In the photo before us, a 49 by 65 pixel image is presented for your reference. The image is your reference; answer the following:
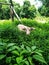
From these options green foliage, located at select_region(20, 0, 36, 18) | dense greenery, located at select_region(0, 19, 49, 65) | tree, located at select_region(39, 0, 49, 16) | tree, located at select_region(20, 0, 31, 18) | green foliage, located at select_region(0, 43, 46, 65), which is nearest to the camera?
green foliage, located at select_region(0, 43, 46, 65)

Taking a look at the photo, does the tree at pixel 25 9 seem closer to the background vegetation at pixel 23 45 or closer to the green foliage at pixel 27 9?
the green foliage at pixel 27 9

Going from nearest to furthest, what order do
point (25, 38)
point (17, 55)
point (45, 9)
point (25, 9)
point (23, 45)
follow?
point (17, 55)
point (23, 45)
point (25, 38)
point (25, 9)
point (45, 9)

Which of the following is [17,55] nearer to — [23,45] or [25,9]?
[23,45]

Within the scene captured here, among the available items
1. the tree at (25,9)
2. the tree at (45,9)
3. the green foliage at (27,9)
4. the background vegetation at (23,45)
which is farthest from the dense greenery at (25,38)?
the tree at (45,9)

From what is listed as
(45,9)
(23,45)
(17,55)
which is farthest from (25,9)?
(17,55)

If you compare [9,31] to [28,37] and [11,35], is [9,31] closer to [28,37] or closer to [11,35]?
[11,35]

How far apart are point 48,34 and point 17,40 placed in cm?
103

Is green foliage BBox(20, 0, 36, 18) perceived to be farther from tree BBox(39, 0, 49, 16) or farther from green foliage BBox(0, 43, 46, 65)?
green foliage BBox(0, 43, 46, 65)

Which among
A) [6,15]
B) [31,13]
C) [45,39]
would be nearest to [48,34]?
[45,39]

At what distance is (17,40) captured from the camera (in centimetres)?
591

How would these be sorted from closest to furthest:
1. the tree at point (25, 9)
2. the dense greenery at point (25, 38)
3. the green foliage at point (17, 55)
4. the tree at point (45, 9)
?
the green foliage at point (17, 55)
the dense greenery at point (25, 38)
the tree at point (25, 9)
the tree at point (45, 9)

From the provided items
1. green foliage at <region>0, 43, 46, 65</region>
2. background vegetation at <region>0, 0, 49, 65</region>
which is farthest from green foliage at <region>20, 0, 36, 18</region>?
green foliage at <region>0, 43, 46, 65</region>

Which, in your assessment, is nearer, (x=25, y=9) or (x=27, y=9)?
(x=27, y=9)

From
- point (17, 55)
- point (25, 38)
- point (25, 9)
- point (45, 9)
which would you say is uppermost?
point (17, 55)
